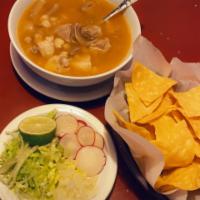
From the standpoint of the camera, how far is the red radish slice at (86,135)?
4.46 feet

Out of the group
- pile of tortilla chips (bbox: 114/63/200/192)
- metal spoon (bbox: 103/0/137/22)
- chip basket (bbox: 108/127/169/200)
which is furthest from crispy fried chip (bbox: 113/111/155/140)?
metal spoon (bbox: 103/0/137/22)

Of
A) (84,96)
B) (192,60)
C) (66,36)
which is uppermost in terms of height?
(66,36)

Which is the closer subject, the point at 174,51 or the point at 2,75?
the point at 2,75

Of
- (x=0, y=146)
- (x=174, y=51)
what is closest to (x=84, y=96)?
(x=0, y=146)

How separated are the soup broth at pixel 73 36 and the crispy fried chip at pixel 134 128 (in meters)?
0.26

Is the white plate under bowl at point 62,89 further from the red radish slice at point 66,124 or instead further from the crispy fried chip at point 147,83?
the crispy fried chip at point 147,83

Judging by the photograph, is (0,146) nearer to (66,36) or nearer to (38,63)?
(38,63)

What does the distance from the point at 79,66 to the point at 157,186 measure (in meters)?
0.47

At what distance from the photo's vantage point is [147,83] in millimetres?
1309

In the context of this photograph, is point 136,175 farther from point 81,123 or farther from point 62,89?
point 62,89

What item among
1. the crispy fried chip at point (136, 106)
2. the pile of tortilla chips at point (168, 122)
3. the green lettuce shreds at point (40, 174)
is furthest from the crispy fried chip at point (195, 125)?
the green lettuce shreds at point (40, 174)

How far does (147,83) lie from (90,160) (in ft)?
0.87

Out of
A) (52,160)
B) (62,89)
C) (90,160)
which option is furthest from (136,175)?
(62,89)

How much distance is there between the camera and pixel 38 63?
144cm
